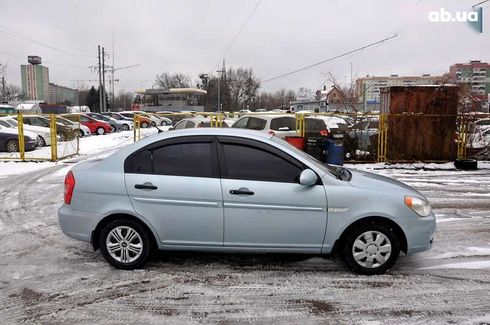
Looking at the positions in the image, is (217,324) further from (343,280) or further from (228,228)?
(343,280)

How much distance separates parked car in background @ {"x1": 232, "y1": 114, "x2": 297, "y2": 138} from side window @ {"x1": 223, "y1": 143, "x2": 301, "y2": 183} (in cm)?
874

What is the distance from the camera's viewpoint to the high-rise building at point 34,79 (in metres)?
108

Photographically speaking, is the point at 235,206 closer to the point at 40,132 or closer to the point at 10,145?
the point at 10,145

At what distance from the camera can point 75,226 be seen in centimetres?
483

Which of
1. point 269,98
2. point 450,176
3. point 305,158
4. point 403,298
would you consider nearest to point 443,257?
point 403,298

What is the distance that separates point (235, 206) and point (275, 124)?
30.7 ft

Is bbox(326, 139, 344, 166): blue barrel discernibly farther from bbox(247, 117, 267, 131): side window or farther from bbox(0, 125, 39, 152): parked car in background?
bbox(0, 125, 39, 152): parked car in background

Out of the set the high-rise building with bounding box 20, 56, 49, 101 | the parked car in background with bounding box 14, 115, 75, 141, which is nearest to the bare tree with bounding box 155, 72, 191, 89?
the high-rise building with bounding box 20, 56, 49, 101

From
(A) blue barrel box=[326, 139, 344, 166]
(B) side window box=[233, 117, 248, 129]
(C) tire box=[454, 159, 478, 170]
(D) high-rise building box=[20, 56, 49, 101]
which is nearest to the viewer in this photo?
(A) blue barrel box=[326, 139, 344, 166]

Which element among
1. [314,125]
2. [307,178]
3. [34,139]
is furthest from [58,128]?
[307,178]

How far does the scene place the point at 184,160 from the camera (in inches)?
186

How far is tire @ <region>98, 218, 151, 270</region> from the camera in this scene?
4.73m

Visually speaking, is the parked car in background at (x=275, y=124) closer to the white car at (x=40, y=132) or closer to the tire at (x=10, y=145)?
the tire at (x=10, y=145)

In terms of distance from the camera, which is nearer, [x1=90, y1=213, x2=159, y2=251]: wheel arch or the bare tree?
[x1=90, y1=213, x2=159, y2=251]: wheel arch
